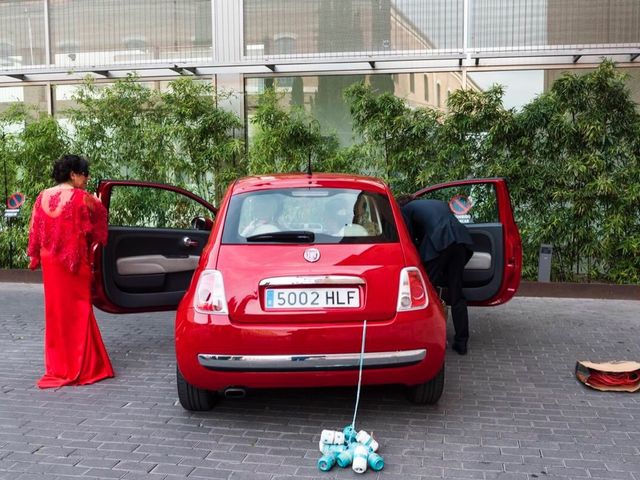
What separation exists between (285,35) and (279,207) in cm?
675

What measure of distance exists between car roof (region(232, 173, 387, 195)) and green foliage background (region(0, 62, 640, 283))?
14.1ft

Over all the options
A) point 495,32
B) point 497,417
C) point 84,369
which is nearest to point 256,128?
point 495,32

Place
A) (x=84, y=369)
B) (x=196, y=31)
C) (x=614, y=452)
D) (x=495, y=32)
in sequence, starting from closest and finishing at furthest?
1. (x=614, y=452)
2. (x=84, y=369)
3. (x=495, y=32)
4. (x=196, y=31)

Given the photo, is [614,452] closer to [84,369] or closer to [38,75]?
[84,369]

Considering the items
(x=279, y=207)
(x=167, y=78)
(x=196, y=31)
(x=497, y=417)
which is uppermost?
(x=196, y=31)

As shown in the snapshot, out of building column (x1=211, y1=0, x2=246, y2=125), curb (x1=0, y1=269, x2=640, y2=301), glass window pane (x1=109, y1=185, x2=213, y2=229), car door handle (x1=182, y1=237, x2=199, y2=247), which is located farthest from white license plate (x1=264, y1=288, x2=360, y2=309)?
building column (x1=211, y1=0, x2=246, y2=125)

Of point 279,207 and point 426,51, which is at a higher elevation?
point 426,51

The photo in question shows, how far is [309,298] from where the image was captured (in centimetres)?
374

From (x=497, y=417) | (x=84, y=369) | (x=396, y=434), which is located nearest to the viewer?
(x=396, y=434)

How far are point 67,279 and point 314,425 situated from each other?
2178mm

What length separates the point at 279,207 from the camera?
416 centimetres

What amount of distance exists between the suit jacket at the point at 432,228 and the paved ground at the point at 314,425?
3.17 ft

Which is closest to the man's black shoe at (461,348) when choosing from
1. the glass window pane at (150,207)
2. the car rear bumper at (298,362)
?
the car rear bumper at (298,362)

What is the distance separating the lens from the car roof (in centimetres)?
428
